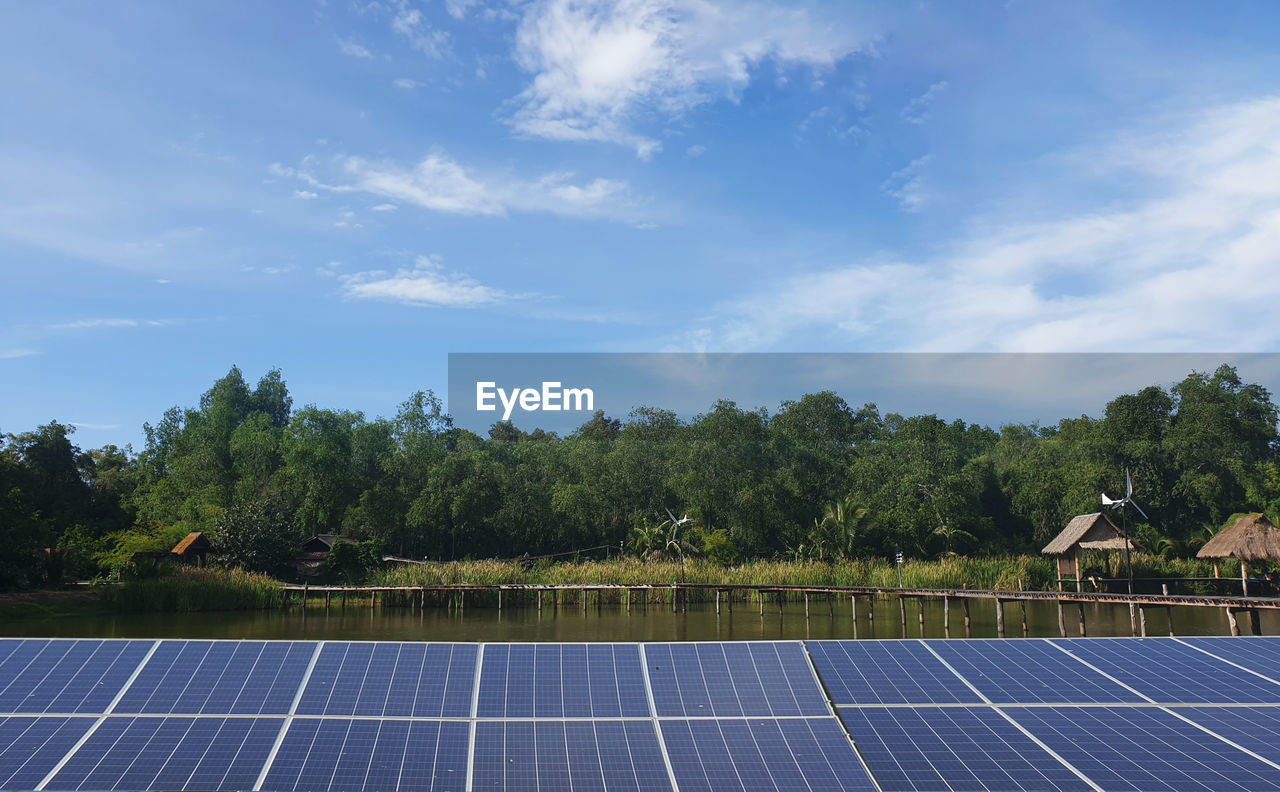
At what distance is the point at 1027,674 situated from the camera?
923 centimetres

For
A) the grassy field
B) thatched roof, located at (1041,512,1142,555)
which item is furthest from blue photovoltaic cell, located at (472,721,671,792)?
thatched roof, located at (1041,512,1142,555)

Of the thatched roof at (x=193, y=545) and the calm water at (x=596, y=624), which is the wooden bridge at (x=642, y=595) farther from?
the thatched roof at (x=193, y=545)

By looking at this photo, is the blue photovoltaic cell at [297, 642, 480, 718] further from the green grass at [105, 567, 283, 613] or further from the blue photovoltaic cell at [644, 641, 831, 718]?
the green grass at [105, 567, 283, 613]

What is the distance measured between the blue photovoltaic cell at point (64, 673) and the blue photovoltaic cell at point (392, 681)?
73.9 inches

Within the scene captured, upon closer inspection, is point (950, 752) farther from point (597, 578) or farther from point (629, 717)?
point (597, 578)

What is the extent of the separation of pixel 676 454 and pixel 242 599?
30069mm

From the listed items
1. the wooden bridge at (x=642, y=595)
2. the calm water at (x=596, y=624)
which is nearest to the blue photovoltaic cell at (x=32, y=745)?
the calm water at (x=596, y=624)

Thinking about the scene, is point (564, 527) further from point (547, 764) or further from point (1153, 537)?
point (547, 764)

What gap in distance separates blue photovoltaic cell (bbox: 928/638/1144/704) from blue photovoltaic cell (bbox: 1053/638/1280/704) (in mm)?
279

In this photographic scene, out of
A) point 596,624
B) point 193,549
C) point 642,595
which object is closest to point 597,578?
point 642,595

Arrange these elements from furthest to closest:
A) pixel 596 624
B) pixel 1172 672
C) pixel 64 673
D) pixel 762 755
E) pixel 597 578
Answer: pixel 597 578
pixel 596 624
pixel 1172 672
pixel 64 673
pixel 762 755

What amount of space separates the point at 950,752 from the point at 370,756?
484cm

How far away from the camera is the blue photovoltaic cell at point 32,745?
296 inches

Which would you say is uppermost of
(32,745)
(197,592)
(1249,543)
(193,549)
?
(32,745)
